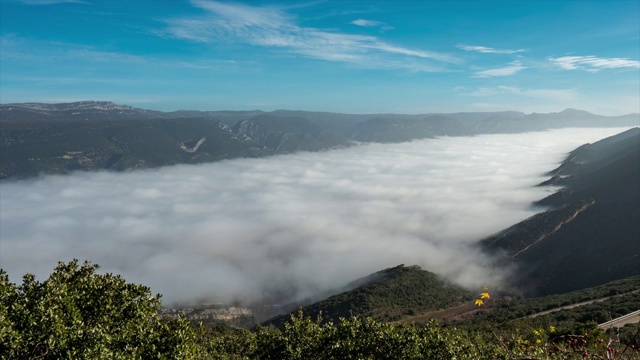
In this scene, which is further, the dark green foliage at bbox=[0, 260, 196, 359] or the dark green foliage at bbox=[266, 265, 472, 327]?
the dark green foliage at bbox=[266, 265, 472, 327]

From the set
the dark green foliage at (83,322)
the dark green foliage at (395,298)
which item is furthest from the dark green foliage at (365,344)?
the dark green foliage at (395,298)

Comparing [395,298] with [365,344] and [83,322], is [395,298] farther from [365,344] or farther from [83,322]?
[83,322]

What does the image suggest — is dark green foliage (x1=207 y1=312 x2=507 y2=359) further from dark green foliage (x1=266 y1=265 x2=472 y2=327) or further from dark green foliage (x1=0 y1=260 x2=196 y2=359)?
dark green foliage (x1=266 y1=265 x2=472 y2=327)

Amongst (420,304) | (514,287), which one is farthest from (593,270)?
(420,304)

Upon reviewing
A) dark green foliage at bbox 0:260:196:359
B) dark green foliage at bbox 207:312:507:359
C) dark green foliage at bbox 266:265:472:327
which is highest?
dark green foliage at bbox 0:260:196:359

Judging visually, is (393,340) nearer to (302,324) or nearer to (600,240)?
(302,324)

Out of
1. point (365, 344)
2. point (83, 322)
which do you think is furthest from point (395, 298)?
point (83, 322)

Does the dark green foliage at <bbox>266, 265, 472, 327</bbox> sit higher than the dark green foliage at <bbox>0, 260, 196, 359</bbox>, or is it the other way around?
the dark green foliage at <bbox>0, 260, 196, 359</bbox>

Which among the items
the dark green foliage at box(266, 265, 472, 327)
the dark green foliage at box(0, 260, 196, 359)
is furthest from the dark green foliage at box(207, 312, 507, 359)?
the dark green foliage at box(266, 265, 472, 327)

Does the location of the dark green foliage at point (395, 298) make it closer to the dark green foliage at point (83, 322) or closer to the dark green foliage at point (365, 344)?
the dark green foliage at point (365, 344)
